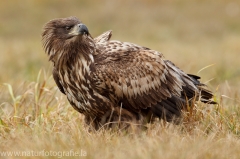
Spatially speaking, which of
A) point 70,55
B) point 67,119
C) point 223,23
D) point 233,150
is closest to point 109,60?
point 70,55

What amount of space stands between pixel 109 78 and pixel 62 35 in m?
0.61

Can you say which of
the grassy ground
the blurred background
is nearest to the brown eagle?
the grassy ground

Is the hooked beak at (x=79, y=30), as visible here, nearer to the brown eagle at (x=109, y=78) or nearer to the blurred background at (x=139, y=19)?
the brown eagle at (x=109, y=78)

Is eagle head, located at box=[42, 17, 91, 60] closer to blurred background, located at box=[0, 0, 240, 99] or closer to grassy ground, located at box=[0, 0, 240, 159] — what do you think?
grassy ground, located at box=[0, 0, 240, 159]

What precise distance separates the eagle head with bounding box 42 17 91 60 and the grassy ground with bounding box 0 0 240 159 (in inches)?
28.6

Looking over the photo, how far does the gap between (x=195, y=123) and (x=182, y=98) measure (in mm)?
402

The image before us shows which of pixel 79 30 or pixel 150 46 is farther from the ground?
pixel 79 30

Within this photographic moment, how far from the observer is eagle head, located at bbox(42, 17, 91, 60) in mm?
5152

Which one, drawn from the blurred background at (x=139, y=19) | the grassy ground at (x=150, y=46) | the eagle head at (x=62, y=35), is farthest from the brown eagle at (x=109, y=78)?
the blurred background at (x=139, y=19)

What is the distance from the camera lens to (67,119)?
572 centimetres

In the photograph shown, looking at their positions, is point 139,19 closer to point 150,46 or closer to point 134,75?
point 150,46

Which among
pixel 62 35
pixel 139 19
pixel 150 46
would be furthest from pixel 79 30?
pixel 139 19

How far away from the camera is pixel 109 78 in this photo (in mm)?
5113

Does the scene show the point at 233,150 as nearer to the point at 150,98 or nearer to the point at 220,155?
the point at 220,155
